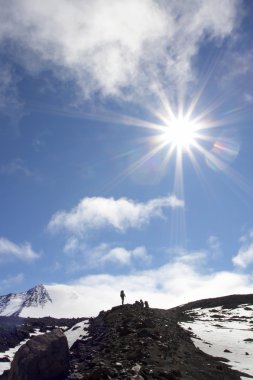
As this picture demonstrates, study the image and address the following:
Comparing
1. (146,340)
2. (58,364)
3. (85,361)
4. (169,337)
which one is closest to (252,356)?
(169,337)

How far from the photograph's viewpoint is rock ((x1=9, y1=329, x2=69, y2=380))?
25.6 meters

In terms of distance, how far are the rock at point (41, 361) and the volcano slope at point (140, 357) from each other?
0.95 m

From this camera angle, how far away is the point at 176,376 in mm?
22922

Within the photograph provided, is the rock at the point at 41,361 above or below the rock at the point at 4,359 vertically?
below

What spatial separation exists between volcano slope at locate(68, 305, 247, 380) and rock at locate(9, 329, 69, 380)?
37.5 inches

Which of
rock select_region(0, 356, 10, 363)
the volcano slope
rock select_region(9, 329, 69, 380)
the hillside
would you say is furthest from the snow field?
rock select_region(0, 356, 10, 363)

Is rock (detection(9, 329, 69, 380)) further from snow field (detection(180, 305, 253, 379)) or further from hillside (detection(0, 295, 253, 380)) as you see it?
snow field (detection(180, 305, 253, 379))

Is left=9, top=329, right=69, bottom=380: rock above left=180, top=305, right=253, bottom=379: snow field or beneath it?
beneath

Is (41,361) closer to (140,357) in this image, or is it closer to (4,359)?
(140,357)

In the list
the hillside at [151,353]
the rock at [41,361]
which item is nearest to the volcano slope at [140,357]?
the hillside at [151,353]

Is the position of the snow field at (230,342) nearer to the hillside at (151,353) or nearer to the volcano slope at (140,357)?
the hillside at (151,353)

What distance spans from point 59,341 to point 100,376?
8.04 metres

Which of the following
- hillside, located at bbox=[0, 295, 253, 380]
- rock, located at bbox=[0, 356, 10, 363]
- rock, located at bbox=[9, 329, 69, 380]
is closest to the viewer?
hillside, located at bbox=[0, 295, 253, 380]

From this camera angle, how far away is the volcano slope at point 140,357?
888 inches
